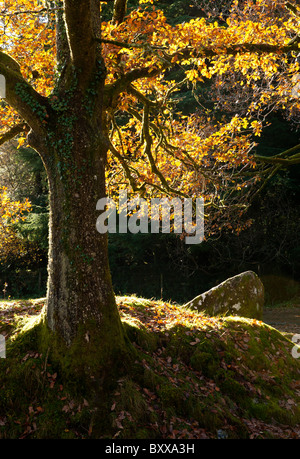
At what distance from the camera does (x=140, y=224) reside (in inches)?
643

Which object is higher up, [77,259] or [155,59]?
[155,59]

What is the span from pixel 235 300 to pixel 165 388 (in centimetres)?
409

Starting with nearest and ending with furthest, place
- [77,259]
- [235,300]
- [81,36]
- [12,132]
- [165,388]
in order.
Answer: [81,36] → [77,259] → [165,388] → [12,132] → [235,300]

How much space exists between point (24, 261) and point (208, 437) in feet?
51.1

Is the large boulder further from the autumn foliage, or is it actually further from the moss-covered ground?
the autumn foliage

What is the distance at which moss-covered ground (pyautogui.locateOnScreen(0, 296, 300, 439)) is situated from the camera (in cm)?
428

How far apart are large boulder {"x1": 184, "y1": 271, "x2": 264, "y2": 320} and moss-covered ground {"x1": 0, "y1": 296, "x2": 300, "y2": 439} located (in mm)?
1817

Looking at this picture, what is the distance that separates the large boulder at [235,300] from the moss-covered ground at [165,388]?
182cm

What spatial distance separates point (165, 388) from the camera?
478cm

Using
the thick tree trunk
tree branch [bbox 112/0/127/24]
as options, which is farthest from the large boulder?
tree branch [bbox 112/0/127/24]

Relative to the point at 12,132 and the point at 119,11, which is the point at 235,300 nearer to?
the point at 12,132

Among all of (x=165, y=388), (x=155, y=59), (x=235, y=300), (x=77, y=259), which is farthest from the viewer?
(x=235, y=300)

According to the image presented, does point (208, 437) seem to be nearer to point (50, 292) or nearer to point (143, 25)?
point (50, 292)

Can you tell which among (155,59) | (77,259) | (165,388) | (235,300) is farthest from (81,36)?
(235,300)
